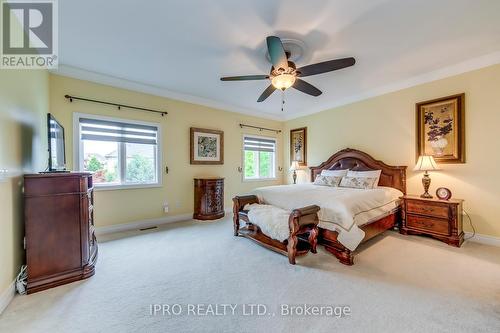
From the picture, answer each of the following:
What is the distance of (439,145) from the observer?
3.42m

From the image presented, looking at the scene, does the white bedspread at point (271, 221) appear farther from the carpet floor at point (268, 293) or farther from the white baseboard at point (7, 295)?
the white baseboard at point (7, 295)

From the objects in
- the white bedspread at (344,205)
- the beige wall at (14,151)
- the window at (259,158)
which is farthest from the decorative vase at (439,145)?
the beige wall at (14,151)

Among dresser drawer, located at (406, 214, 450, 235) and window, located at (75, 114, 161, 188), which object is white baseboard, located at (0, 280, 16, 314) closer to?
window, located at (75, 114, 161, 188)

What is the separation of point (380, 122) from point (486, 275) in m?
2.89

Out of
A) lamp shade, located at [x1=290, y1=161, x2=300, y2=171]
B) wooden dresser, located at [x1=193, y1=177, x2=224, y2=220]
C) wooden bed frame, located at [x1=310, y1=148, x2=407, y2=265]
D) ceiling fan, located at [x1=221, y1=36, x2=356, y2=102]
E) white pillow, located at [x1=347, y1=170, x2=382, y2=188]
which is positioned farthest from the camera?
lamp shade, located at [x1=290, y1=161, x2=300, y2=171]

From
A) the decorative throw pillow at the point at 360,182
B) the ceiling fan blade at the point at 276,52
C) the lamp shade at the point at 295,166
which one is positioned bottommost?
the decorative throw pillow at the point at 360,182

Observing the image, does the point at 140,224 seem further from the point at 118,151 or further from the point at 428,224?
the point at 428,224

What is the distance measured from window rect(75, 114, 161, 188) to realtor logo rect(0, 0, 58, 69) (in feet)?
3.57

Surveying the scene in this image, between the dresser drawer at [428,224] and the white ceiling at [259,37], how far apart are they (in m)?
2.38

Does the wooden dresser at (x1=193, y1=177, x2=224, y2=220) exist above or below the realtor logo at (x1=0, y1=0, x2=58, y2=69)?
below

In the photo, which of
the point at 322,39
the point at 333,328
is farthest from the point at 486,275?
the point at 322,39

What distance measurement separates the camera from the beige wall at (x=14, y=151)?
173 centimetres

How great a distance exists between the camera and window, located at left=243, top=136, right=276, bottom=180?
5.64 metres

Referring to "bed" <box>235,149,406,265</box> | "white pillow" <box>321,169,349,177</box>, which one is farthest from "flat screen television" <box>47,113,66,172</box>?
"white pillow" <box>321,169,349,177</box>
